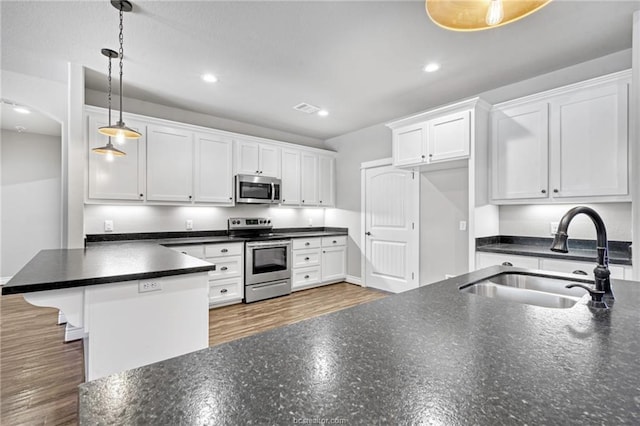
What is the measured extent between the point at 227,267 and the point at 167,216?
110 centimetres

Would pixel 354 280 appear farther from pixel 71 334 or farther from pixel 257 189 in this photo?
pixel 71 334

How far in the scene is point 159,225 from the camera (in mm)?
Answer: 3928

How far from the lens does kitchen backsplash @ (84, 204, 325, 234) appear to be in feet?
11.6

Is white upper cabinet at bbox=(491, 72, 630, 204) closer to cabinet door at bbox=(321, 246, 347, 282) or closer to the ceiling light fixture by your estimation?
the ceiling light fixture

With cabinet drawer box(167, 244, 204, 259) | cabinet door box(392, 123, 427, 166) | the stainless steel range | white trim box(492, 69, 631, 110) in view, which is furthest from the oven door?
white trim box(492, 69, 631, 110)

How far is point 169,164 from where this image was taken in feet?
12.3

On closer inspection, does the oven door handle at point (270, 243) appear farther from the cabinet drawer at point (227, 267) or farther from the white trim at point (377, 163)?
the white trim at point (377, 163)

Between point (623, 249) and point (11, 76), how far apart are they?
245 inches

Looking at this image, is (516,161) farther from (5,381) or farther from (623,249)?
(5,381)

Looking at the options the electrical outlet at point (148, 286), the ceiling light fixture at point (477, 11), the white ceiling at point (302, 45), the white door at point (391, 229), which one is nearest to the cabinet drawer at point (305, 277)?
the white door at point (391, 229)

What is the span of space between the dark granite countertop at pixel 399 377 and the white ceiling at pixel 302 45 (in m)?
2.20

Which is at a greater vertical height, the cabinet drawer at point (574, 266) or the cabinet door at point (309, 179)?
the cabinet door at point (309, 179)

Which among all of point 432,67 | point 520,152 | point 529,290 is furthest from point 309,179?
point 529,290

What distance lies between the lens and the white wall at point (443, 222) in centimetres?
376
